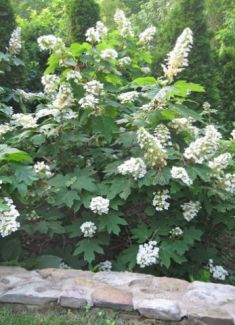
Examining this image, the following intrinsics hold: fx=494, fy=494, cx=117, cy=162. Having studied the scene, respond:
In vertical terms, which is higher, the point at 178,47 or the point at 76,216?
the point at 178,47

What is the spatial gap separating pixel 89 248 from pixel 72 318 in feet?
2.73

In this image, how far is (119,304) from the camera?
266 centimetres

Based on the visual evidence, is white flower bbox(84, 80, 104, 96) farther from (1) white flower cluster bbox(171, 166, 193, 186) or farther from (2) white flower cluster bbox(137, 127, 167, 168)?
(1) white flower cluster bbox(171, 166, 193, 186)

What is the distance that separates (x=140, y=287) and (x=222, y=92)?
14.8 ft

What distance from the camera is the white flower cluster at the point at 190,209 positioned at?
351cm

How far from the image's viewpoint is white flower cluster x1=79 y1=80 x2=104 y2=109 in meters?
3.46

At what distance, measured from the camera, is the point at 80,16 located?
22.4 feet

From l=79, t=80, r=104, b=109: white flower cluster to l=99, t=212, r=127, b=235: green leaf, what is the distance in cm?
78

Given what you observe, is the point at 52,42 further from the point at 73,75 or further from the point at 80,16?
the point at 80,16

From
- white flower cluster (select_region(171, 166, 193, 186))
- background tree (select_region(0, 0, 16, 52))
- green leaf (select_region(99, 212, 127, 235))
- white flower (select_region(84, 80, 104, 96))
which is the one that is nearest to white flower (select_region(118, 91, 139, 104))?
white flower (select_region(84, 80, 104, 96))

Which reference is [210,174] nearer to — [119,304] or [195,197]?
[195,197]

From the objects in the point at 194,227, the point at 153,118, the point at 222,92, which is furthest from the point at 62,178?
the point at 222,92

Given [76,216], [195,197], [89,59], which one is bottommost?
[76,216]

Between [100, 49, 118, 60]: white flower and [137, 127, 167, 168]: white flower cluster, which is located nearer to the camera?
[137, 127, 167, 168]: white flower cluster
